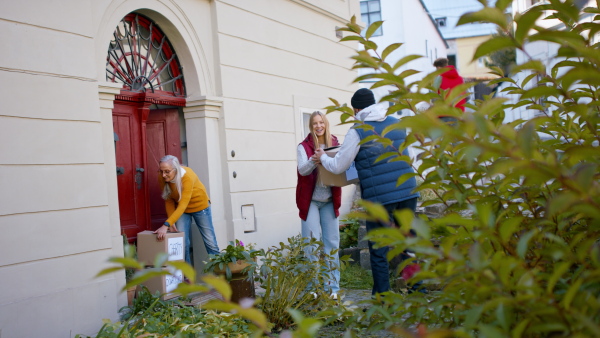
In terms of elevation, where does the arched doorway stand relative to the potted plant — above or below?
above

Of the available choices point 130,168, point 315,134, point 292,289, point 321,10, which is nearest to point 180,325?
point 292,289

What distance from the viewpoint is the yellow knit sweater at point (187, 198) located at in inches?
264

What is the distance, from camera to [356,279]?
755 centimetres

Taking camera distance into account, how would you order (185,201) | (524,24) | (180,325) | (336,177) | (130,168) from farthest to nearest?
(130,168), (185,201), (336,177), (180,325), (524,24)

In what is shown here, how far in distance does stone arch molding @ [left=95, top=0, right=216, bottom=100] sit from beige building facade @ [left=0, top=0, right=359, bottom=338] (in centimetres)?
2

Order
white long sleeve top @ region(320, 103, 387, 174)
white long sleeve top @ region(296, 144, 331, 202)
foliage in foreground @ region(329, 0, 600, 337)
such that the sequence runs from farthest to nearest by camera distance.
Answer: white long sleeve top @ region(296, 144, 331, 202)
white long sleeve top @ region(320, 103, 387, 174)
foliage in foreground @ region(329, 0, 600, 337)

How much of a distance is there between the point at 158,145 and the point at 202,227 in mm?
1210

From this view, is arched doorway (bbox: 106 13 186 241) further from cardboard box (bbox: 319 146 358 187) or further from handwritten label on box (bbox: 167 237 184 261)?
cardboard box (bbox: 319 146 358 187)

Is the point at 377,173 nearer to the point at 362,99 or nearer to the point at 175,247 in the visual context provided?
the point at 362,99

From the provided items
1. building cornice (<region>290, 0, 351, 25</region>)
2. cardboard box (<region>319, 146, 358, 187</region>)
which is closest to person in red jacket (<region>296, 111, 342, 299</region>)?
cardboard box (<region>319, 146, 358, 187</region>)

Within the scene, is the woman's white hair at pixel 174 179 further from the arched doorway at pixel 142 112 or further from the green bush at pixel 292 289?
the green bush at pixel 292 289

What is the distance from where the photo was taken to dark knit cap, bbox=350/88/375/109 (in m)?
5.74

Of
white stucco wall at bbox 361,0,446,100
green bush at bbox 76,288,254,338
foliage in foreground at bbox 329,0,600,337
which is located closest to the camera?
foliage in foreground at bbox 329,0,600,337

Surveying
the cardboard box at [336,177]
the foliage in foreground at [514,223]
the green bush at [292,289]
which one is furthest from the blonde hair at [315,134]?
the foliage in foreground at [514,223]
